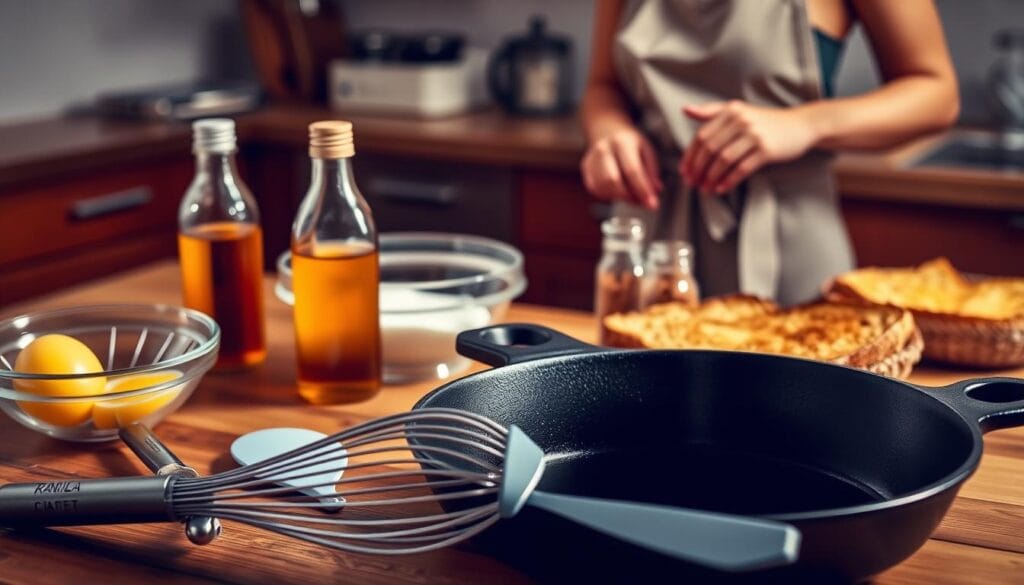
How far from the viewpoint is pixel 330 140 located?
0.86 meters

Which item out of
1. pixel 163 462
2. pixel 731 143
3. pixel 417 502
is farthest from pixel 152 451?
pixel 731 143

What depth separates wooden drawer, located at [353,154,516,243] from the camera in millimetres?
2383

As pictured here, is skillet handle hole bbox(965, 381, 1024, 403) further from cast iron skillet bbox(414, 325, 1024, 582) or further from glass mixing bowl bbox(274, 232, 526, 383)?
glass mixing bowl bbox(274, 232, 526, 383)

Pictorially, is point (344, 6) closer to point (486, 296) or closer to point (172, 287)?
point (172, 287)

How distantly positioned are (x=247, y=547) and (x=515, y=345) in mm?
232

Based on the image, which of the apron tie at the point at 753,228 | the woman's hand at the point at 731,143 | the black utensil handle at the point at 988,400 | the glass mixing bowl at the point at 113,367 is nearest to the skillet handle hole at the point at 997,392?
the black utensil handle at the point at 988,400

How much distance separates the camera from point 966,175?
1.96 metres

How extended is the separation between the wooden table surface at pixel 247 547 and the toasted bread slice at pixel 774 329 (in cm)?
12

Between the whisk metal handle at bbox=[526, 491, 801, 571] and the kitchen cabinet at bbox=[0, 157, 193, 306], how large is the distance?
1856 mm

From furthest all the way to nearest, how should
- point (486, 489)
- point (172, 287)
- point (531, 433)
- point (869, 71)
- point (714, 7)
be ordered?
1. point (869, 71)
2. point (714, 7)
3. point (172, 287)
4. point (531, 433)
5. point (486, 489)

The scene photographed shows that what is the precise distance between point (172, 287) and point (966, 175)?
1367 mm

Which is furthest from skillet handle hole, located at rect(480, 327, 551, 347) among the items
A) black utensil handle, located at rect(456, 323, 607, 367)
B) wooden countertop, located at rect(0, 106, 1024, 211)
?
wooden countertop, located at rect(0, 106, 1024, 211)

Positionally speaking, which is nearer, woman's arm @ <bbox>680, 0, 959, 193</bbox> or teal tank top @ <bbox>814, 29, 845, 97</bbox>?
woman's arm @ <bbox>680, 0, 959, 193</bbox>

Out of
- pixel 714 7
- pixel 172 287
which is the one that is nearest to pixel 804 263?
pixel 714 7
